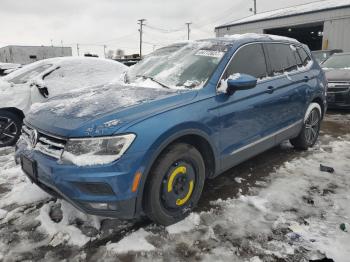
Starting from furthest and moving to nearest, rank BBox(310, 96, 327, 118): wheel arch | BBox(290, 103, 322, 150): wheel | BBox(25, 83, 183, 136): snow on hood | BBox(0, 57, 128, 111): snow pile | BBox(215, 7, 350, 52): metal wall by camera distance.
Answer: BBox(215, 7, 350, 52): metal wall
BBox(0, 57, 128, 111): snow pile
BBox(310, 96, 327, 118): wheel arch
BBox(290, 103, 322, 150): wheel
BBox(25, 83, 183, 136): snow on hood

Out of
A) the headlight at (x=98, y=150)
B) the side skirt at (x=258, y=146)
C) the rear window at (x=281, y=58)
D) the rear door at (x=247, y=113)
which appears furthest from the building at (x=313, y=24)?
the headlight at (x=98, y=150)

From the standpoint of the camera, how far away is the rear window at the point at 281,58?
14.2ft

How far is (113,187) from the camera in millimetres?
2545

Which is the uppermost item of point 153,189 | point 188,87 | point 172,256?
point 188,87

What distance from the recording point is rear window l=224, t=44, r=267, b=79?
367 centimetres

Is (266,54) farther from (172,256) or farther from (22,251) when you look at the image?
(22,251)

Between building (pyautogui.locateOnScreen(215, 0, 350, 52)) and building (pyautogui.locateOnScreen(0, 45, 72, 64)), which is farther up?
building (pyautogui.locateOnScreen(215, 0, 350, 52))

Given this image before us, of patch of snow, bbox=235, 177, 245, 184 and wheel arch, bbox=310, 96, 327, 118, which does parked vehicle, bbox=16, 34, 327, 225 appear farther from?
wheel arch, bbox=310, 96, 327, 118

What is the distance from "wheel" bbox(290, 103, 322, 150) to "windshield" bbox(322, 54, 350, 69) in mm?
4526

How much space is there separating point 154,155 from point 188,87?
3.10 feet

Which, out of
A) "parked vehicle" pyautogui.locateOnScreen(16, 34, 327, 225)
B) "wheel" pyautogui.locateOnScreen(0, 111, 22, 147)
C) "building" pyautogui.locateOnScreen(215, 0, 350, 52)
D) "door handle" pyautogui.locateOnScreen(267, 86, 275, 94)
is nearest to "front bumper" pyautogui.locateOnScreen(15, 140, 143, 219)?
"parked vehicle" pyautogui.locateOnScreen(16, 34, 327, 225)

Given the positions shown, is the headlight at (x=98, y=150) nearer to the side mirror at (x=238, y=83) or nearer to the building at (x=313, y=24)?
the side mirror at (x=238, y=83)

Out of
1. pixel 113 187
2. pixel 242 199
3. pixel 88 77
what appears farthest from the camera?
pixel 88 77

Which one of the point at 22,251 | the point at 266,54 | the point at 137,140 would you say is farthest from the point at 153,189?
the point at 266,54
